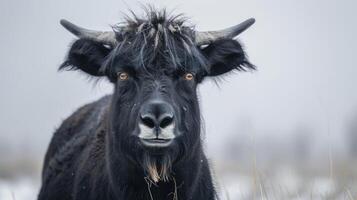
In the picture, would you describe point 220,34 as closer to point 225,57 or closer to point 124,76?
point 225,57

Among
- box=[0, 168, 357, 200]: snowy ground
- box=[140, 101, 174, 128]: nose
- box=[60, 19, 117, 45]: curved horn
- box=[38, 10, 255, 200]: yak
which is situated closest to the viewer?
box=[140, 101, 174, 128]: nose

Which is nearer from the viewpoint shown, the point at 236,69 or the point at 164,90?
the point at 164,90

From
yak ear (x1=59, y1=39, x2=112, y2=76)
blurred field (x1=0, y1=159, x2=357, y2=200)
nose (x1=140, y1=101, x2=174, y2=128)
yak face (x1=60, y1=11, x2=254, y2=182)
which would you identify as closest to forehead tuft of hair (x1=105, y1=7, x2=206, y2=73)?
yak face (x1=60, y1=11, x2=254, y2=182)

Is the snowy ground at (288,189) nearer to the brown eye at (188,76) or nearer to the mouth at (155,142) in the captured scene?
the brown eye at (188,76)

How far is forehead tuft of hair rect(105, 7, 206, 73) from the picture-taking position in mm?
8328

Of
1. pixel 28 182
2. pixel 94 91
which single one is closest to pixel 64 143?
pixel 94 91

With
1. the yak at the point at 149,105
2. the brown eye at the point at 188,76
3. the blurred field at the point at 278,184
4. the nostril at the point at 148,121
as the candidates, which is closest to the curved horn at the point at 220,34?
the yak at the point at 149,105

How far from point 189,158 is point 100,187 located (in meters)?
1.08

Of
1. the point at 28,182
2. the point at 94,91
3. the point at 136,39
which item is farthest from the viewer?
the point at 28,182

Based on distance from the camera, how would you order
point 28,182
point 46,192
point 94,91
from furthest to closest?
point 28,182
point 46,192
point 94,91

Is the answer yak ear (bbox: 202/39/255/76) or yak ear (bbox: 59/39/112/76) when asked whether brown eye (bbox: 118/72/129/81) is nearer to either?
yak ear (bbox: 59/39/112/76)

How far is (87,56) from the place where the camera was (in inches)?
358

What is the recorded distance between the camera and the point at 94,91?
30.5 feet

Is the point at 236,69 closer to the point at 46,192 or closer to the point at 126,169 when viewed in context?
the point at 126,169
